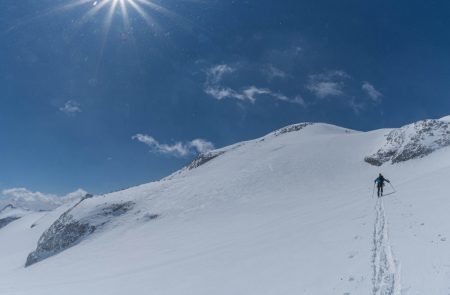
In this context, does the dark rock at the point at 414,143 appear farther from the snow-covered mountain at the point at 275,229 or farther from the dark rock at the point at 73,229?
the dark rock at the point at 73,229

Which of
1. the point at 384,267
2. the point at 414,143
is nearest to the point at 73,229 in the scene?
the point at 384,267

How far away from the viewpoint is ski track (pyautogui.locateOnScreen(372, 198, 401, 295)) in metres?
9.15

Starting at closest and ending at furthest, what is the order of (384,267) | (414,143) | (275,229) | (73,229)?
1. (384,267)
2. (275,229)
3. (73,229)
4. (414,143)

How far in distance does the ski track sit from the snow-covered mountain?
51mm

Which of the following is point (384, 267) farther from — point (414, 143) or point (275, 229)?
point (414, 143)

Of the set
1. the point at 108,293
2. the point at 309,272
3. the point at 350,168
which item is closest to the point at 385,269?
the point at 309,272

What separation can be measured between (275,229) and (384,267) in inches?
494

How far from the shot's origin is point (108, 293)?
16.5 metres

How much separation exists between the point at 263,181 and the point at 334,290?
37.2 meters

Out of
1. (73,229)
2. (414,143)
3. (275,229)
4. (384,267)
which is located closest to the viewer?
(384,267)

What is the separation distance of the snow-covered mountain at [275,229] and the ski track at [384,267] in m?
Result: 0.05

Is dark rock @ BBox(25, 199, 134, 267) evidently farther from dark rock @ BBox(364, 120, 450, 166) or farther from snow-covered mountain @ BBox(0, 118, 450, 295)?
dark rock @ BBox(364, 120, 450, 166)

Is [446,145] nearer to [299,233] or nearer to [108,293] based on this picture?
[299,233]

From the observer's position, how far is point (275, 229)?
22984 mm
